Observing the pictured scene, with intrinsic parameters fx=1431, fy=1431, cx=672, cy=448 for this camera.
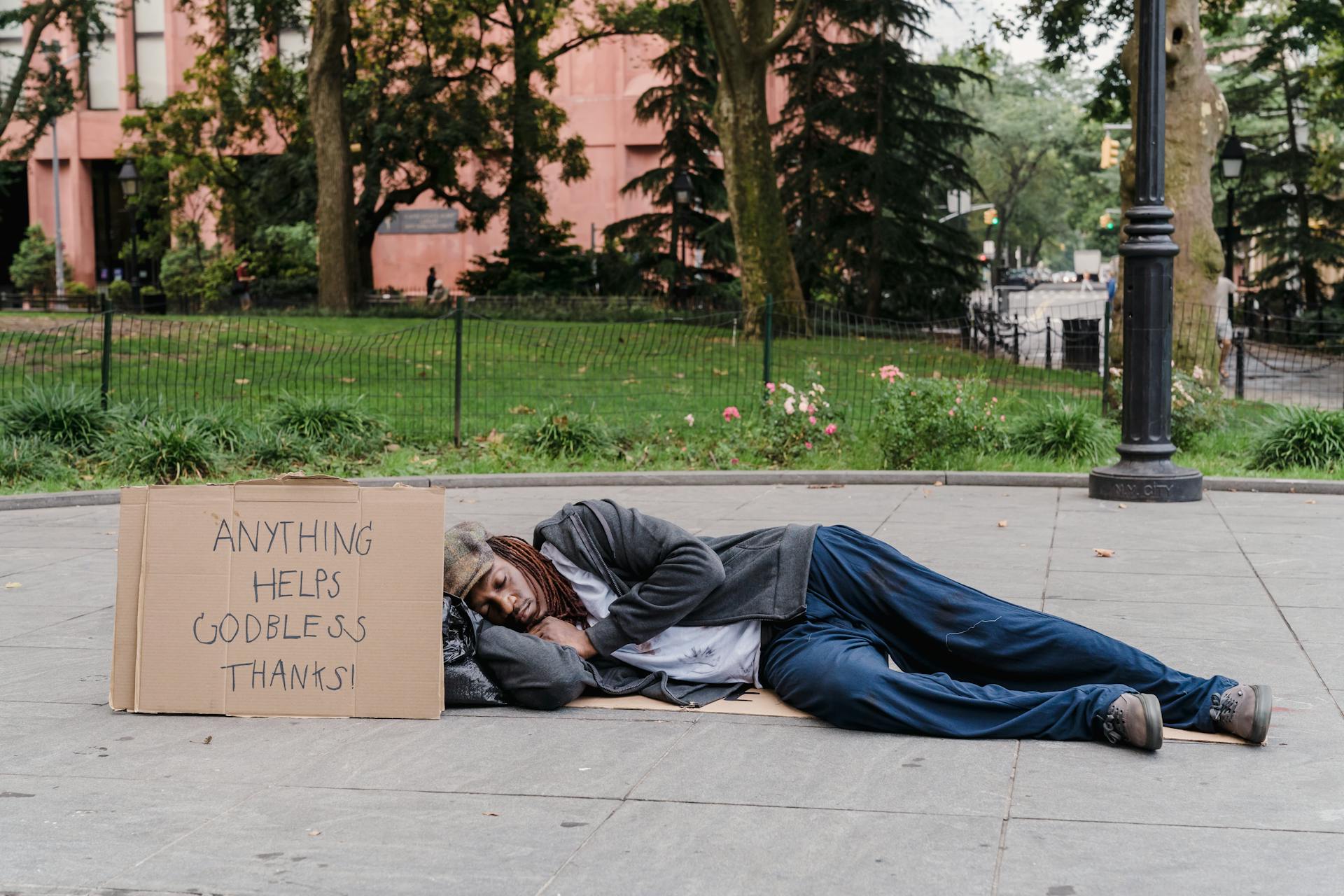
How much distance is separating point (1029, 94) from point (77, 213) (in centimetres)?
5558

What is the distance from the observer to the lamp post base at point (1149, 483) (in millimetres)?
10086

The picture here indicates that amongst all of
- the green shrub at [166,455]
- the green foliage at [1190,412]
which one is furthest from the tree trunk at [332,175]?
the green foliage at [1190,412]

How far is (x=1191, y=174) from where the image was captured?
14977 mm

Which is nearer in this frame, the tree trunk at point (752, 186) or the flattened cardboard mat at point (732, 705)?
the flattened cardboard mat at point (732, 705)

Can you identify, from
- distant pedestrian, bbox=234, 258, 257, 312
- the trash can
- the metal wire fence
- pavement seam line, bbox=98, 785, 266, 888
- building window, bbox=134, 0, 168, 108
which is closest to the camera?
pavement seam line, bbox=98, 785, 266, 888

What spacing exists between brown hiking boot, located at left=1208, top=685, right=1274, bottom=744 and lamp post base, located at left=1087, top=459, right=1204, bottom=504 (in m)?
5.80

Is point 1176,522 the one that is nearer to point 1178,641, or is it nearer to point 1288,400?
point 1178,641

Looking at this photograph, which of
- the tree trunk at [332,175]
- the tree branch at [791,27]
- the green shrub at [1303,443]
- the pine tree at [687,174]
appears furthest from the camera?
the pine tree at [687,174]

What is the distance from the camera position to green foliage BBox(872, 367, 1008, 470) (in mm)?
11719

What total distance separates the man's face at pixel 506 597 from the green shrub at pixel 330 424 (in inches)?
309

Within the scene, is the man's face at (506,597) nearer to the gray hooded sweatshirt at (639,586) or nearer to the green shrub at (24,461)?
the gray hooded sweatshirt at (639,586)

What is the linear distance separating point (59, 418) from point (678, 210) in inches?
898

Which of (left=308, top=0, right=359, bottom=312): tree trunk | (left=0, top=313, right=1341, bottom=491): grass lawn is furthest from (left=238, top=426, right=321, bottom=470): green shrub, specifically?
(left=308, top=0, right=359, bottom=312): tree trunk

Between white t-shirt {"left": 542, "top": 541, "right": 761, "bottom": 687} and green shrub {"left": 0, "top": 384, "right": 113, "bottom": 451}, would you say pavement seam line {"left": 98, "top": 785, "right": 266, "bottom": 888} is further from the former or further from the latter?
green shrub {"left": 0, "top": 384, "right": 113, "bottom": 451}
